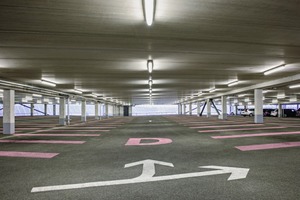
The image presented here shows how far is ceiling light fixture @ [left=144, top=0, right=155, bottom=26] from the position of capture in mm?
4684

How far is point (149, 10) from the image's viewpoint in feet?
16.4

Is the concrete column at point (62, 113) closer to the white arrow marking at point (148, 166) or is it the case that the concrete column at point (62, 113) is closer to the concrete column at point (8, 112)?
the concrete column at point (8, 112)

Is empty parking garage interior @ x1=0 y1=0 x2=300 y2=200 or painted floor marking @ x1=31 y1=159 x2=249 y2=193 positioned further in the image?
painted floor marking @ x1=31 y1=159 x2=249 y2=193

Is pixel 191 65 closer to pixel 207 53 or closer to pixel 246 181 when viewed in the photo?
pixel 207 53

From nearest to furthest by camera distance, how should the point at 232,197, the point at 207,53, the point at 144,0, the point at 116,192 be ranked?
1. the point at 232,197
2. the point at 116,192
3. the point at 144,0
4. the point at 207,53

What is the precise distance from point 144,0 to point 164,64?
249 inches

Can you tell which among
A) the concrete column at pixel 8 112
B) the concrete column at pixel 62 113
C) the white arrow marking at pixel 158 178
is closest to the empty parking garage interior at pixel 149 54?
the white arrow marking at pixel 158 178

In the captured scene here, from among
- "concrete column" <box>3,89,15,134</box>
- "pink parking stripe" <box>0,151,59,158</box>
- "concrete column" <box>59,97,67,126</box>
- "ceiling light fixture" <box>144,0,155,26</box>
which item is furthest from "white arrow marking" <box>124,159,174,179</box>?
"concrete column" <box>59,97,67,126</box>

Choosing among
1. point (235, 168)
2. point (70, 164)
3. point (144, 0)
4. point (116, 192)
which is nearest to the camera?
point (116, 192)

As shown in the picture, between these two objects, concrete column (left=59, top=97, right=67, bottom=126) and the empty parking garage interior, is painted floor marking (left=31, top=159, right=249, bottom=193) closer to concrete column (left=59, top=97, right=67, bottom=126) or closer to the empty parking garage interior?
the empty parking garage interior

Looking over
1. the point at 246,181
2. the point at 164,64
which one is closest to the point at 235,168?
the point at 246,181

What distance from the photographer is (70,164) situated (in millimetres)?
6512

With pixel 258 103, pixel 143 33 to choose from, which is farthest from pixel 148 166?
pixel 258 103

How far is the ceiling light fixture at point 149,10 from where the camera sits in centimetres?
468
